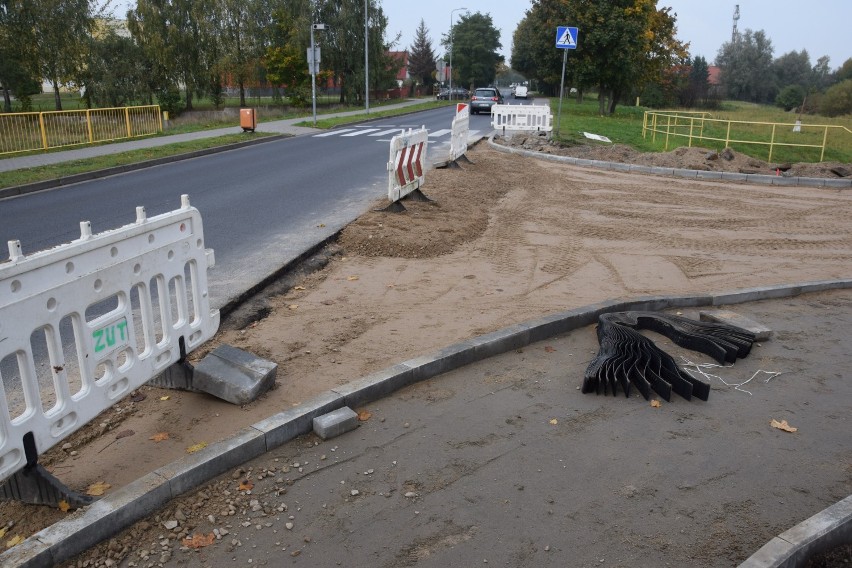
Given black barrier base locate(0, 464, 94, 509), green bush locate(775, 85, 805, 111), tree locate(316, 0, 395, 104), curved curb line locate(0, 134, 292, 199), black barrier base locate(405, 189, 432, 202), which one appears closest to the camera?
black barrier base locate(0, 464, 94, 509)

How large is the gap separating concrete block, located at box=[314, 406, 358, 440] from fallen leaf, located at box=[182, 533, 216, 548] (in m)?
1.01

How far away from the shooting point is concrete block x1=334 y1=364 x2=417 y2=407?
451cm

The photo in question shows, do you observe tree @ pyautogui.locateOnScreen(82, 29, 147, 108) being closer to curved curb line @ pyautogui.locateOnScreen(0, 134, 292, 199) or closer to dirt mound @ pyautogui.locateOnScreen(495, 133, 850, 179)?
curved curb line @ pyautogui.locateOnScreen(0, 134, 292, 199)

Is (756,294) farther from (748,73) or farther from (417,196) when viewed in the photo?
(748,73)

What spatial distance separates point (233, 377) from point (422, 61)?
96217 mm

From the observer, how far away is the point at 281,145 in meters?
22.5

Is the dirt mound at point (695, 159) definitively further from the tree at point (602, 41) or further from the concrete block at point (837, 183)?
the tree at point (602, 41)

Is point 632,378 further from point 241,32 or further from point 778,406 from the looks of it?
point 241,32

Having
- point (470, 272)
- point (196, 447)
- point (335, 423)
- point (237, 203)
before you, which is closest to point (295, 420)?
point (335, 423)

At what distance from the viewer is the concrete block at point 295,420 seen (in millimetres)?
3971

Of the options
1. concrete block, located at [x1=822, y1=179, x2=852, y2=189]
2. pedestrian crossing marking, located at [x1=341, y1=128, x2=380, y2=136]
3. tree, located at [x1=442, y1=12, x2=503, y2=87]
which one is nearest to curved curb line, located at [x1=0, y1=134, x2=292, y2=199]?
pedestrian crossing marking, located at [x1=341, y1=128, x2=380, y2=136]

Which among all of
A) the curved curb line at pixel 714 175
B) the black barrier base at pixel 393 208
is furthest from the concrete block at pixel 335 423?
the curved curb line at pixel 714 175

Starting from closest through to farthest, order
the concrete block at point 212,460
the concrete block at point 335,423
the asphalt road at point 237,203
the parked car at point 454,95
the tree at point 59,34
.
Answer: the concrete block at point 212,460
the concrete block at point 335,423
the asphalt road at point 237,203
the tree at point 59,34
the parked car at point 454,95

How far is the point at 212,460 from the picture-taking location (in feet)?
11.9
